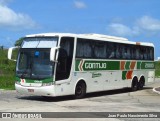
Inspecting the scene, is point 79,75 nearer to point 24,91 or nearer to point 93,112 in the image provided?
point 24,91

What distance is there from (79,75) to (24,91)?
290 centimetres

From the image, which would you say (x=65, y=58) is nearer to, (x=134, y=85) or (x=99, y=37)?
(x=99, y=37)

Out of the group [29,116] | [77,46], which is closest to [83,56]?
[77,46]

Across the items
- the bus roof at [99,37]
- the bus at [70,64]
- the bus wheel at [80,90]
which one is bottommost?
the bus wheel at [80,90]

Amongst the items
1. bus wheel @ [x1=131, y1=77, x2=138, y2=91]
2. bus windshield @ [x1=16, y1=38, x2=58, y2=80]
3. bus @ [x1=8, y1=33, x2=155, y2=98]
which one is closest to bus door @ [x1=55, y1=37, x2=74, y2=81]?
bus @ [x1=8, y1=33, x2=155, y2=98]

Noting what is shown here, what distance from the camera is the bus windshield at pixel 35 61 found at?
18938 mm

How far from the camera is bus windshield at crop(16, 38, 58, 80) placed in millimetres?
18938

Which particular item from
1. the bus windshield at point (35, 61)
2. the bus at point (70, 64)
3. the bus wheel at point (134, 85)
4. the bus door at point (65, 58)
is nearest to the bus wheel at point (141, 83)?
the bus wheel at point (134, 85)

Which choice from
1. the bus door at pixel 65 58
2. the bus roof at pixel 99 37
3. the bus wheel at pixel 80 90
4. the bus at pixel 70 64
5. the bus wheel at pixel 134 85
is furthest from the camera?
the bus wheel at pixel 134 85

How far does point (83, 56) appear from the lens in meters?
21.0

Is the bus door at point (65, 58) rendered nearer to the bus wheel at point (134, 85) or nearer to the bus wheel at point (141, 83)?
the bus wheel at point (134, 85)

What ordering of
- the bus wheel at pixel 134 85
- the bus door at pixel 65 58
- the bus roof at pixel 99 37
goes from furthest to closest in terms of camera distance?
the bus wheel at pixel 134 85
the bus roof at pixel 99 37
the bus door at pixel 65 58

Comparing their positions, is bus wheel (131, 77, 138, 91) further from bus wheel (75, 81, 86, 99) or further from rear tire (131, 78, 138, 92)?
bus wheel (75, 81, 86, 99)

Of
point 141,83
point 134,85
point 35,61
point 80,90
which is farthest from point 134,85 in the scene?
point 35,61
